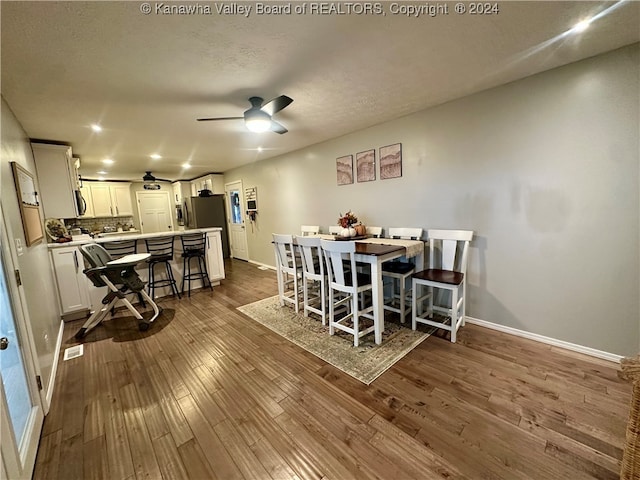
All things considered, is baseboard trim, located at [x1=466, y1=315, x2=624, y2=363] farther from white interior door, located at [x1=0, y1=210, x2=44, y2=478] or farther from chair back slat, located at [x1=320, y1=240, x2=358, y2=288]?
white interior door, located at [x1=0, y1=210, x2=44, y2=478]

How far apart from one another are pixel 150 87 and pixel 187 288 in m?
3.33

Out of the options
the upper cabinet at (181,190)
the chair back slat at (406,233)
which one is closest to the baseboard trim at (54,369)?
the chair back slat at (406,233)

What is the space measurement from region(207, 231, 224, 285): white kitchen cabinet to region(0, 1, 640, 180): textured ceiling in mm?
2074

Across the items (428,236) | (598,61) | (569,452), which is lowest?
(569,452)

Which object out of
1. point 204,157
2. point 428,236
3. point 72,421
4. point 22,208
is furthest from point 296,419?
point 204,157

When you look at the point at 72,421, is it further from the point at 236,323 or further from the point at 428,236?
the point at 428,236

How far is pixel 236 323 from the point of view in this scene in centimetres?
319

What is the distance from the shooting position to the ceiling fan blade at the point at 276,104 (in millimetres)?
A: 2180

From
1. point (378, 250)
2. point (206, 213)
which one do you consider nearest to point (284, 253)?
point (378, 250)

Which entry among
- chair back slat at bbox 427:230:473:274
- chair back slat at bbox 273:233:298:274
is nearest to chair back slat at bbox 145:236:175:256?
chair back slat at bbox 273:233:298:274

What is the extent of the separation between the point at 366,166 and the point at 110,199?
752 cm

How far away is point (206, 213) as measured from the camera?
7.02 metres

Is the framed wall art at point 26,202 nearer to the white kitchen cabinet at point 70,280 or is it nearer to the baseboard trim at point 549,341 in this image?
the white kitchen cabinet at point 70,280

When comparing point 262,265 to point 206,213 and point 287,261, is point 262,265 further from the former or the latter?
point 287,261
